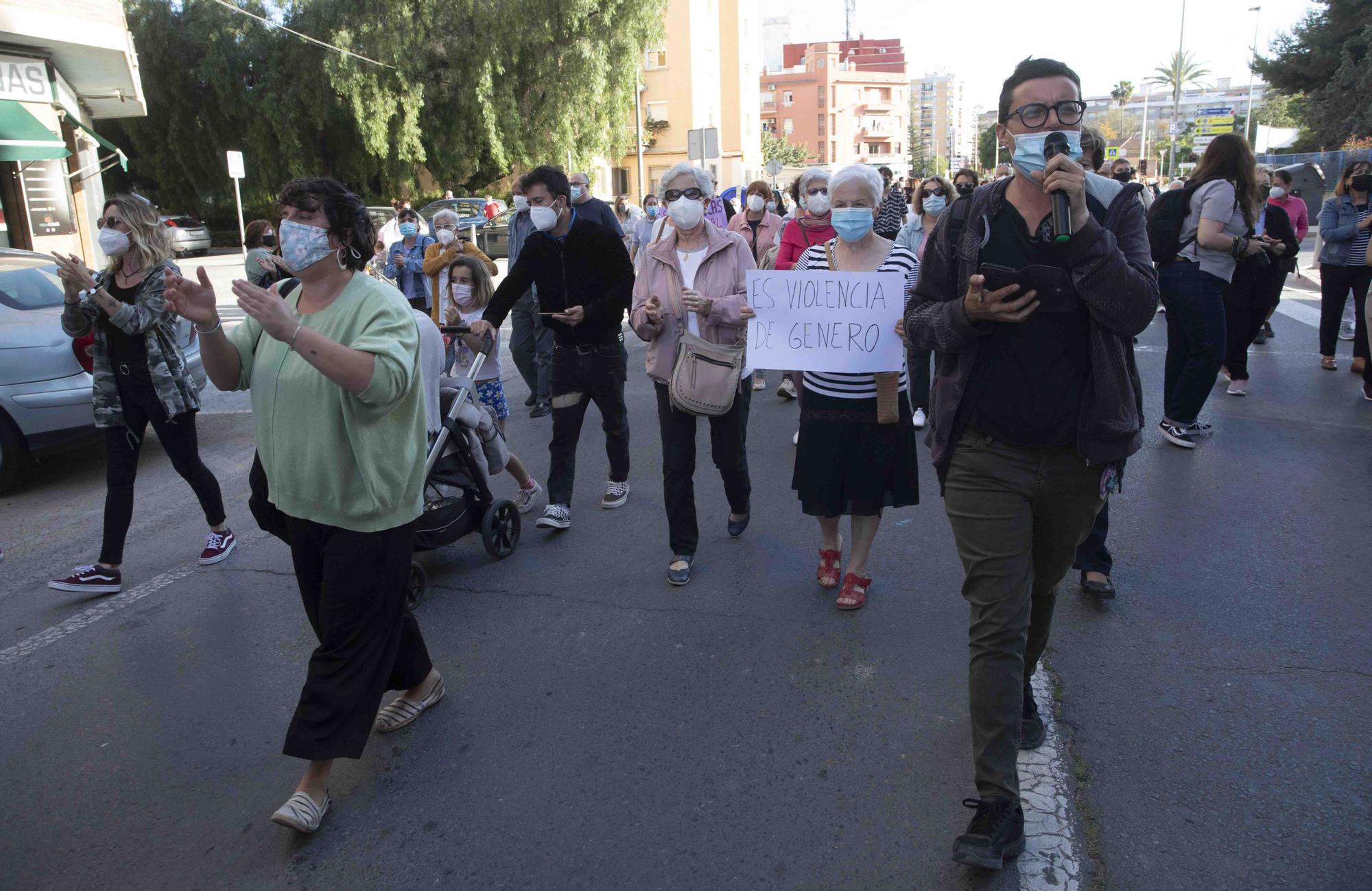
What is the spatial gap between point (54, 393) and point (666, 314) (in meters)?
4.73

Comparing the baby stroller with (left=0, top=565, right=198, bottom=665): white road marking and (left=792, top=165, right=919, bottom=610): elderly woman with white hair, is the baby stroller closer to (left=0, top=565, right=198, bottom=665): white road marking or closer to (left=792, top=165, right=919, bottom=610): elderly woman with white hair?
(left=0, top=565, right=198, bottom=665): white road marking

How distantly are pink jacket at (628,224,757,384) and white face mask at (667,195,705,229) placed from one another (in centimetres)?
9

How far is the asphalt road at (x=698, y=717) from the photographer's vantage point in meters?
2.80

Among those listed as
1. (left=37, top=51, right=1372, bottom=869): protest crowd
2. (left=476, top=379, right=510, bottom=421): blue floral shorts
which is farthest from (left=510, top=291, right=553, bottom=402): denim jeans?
(left=476, top=379, right=510, bottom=421): blue floral shorts

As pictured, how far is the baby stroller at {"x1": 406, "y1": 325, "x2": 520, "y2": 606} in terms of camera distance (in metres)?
4.82

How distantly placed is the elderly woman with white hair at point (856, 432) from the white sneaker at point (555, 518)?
5.57 ft

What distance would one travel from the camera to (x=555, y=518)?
5.65m

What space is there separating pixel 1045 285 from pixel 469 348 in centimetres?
429

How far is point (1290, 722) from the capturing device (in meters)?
3.35

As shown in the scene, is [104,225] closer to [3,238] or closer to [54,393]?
[54,393]

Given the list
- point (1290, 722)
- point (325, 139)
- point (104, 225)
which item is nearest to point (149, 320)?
point (104, 225)

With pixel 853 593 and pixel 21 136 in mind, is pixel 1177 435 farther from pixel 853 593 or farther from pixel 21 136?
pixel 21 136

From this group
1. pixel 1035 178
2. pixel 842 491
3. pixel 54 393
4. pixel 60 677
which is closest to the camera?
pixel 1035 178

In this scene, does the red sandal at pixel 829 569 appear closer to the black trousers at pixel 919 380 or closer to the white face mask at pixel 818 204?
the white face mask at pixel 818 204
